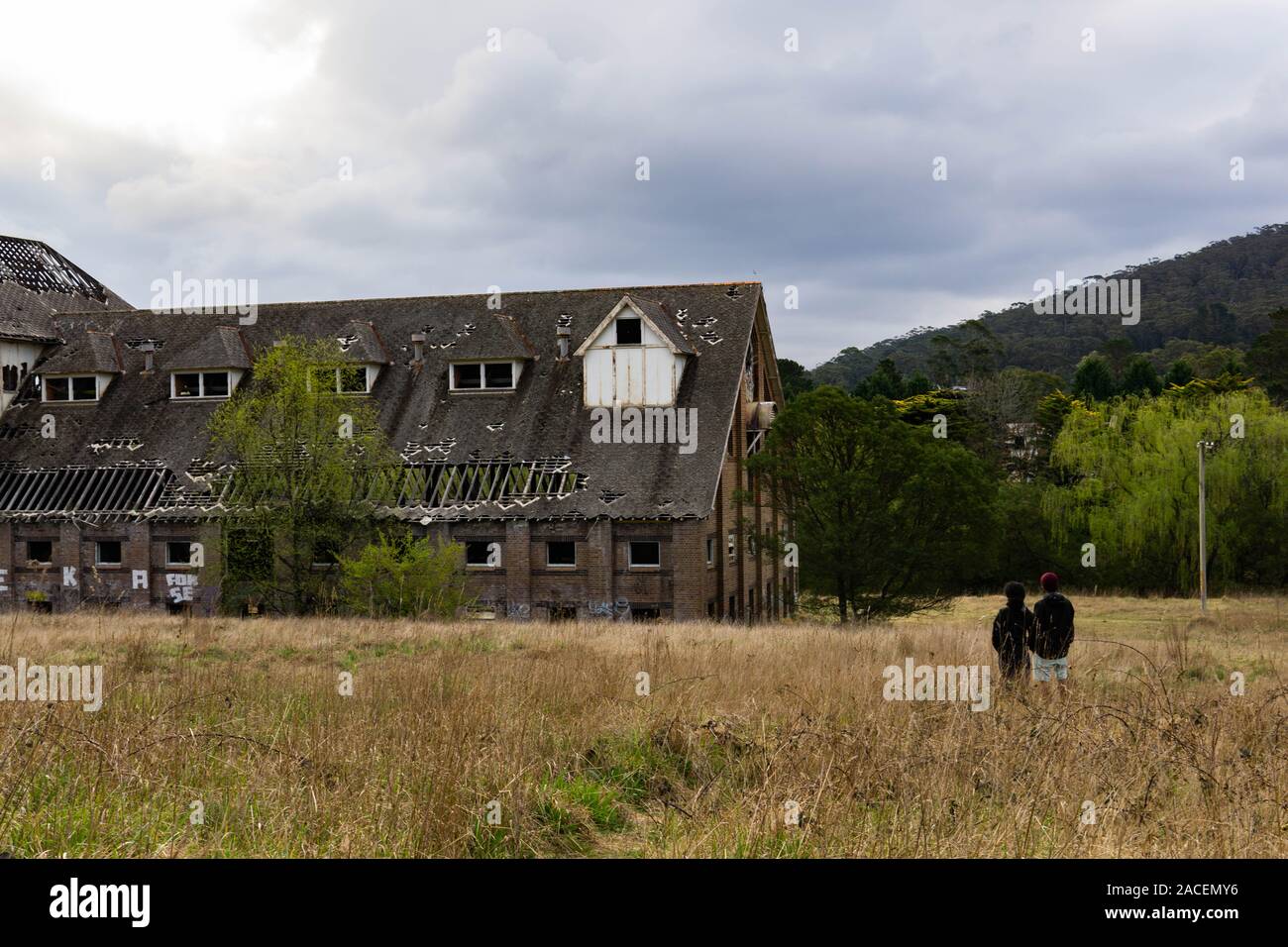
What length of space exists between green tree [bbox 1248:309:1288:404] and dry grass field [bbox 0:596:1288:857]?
7679cm

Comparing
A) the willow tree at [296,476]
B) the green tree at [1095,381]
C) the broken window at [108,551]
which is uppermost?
the green tree at [1095,381]

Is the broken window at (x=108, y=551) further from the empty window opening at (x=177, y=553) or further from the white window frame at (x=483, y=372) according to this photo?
the white window frame at (x=483, y=372)

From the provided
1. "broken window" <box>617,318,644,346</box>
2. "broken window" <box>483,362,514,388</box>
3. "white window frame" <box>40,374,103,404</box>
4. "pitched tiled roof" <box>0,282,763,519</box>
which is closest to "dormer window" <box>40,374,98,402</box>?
"white window frame" <box>40,374,103,404</box>

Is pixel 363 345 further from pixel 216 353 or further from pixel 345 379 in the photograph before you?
pixel 216 353

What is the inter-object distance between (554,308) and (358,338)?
7.54 metres

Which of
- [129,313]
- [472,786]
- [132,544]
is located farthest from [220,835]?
[129,313]

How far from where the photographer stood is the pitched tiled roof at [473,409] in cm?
3619

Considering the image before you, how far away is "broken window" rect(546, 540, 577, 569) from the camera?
118 feet

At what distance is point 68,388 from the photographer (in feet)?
141

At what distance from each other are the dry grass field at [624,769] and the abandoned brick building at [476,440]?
24048mm

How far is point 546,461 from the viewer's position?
3712 centimetres

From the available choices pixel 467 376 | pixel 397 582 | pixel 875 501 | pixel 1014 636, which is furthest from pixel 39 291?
pixel 1014 636

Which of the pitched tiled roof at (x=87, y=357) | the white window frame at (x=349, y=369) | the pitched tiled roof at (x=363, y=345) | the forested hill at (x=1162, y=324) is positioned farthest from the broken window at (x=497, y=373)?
the forested hill at (x=1162, y=324)
